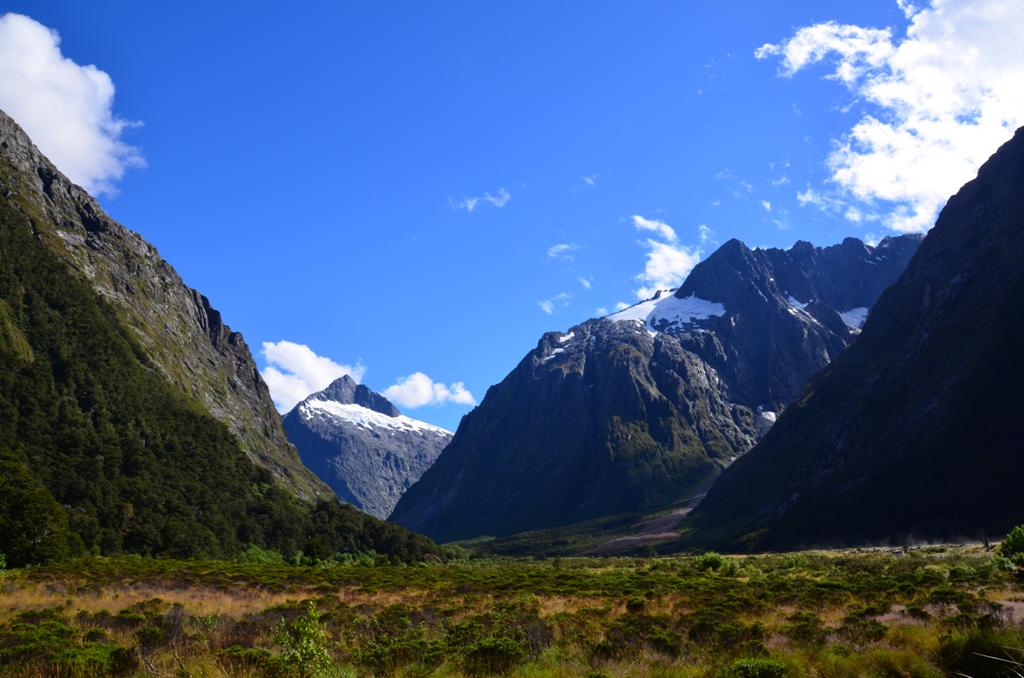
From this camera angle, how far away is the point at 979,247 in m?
143

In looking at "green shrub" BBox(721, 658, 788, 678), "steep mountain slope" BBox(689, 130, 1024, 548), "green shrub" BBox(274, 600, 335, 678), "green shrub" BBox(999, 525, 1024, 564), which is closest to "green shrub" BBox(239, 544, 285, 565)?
"green shrub" BBox(999, 525, 1024, 564)

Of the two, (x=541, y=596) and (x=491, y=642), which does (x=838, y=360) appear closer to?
(x=541, y=596)

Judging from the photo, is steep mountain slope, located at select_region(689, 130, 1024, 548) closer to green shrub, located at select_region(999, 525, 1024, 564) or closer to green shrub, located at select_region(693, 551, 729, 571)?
green shrub, located at select_region(693, 551, 729, 571)

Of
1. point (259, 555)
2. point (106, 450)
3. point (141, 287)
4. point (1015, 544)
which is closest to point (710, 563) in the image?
point (1015, 544)

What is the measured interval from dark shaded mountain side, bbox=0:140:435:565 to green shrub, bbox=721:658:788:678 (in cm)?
6389

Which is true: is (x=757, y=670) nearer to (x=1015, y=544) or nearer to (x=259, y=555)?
(x=1015, y=544)

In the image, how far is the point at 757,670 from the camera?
13.9m

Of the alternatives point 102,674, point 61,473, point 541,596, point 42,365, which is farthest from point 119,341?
point 102,674

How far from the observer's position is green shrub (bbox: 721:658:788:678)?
542 inches

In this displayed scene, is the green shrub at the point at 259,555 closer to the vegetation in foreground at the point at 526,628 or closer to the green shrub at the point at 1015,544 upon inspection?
the vegetation in foreground at the point at 526,628

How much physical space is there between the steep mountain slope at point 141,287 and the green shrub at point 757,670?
152m

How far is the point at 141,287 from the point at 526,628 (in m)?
176

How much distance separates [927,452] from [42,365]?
499 feet

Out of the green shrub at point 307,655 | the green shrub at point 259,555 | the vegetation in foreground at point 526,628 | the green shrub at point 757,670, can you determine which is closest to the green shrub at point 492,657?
the vegetation in foreground at point 526,628
